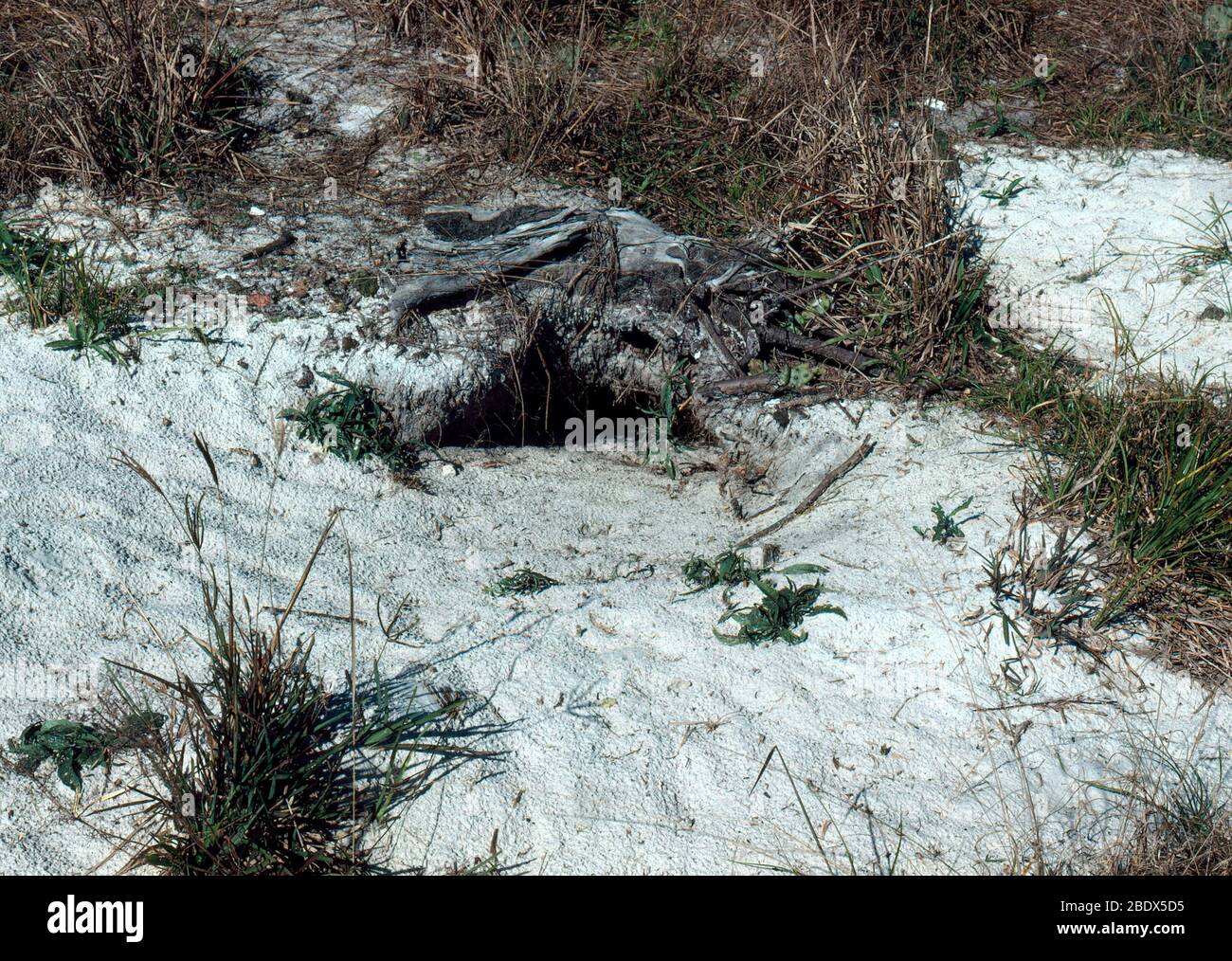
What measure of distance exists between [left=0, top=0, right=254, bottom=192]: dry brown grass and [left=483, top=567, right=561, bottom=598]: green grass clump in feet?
7.79

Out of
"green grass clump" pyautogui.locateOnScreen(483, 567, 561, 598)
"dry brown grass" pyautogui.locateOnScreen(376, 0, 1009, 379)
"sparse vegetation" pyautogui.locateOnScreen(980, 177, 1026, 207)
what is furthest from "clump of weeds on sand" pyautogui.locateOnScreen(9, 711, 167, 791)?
"sparse vegetation" pyautogui.locateOnScreen(980, 177, 1026, 207)

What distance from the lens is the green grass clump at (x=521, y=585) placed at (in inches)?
115

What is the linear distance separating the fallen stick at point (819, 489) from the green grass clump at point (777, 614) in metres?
0.32

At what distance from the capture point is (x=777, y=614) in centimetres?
274

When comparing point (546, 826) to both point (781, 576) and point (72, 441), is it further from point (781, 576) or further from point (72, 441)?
point (72, 441)

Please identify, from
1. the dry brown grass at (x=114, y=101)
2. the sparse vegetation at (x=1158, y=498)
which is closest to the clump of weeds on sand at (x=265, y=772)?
the sparse vegetation at (x=1158, y=498)

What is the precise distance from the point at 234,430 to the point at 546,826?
1714 mm

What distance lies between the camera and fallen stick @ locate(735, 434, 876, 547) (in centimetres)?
314

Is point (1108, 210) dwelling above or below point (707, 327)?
above

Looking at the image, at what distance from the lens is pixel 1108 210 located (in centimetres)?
431

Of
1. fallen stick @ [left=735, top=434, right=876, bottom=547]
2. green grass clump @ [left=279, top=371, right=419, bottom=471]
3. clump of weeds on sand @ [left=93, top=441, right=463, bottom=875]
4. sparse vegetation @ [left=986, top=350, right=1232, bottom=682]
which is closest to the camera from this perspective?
clump of weeds on sand @ [left=93, top=441, right=463, bottom=875]

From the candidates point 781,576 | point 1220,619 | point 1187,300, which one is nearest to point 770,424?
point 781,576

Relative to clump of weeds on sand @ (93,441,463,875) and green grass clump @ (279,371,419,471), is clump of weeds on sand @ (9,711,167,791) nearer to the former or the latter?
clump of weeds on sand @ (93,441,463,875)

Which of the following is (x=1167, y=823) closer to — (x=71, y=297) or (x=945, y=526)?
(x=945, y=526)
